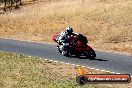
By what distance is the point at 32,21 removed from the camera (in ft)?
161

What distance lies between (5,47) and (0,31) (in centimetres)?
1506

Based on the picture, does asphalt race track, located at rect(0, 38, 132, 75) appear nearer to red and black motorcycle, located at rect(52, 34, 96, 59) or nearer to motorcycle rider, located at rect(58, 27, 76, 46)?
red and black motorcycle, located at rect(52, 34, 96, 59)

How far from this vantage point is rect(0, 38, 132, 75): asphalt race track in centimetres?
2267

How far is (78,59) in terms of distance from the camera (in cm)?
2484

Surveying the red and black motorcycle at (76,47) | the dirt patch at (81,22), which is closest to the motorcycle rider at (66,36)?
the red and black motorcycle at (76,47)

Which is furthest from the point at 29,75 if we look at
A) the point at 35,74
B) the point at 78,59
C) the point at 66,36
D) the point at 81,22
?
the point at 81,22

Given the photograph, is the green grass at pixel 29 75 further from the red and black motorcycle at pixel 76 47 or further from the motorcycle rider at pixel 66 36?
the motorcycle rider at pixel 66 36

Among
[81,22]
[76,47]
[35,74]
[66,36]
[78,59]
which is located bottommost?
[78,59]

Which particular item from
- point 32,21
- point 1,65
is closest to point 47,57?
point 1,65

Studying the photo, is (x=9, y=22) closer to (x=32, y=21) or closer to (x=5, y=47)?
(x=32, y=21)

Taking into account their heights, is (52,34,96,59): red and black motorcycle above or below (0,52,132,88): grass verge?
above

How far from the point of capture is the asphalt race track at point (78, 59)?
74.4ft

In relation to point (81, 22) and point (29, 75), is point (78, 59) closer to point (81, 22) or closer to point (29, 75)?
point (29, 75)

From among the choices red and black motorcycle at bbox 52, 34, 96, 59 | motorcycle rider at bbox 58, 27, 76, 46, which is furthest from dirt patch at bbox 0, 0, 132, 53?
motorcycle rider at bbox 58, 27, 76, 46
